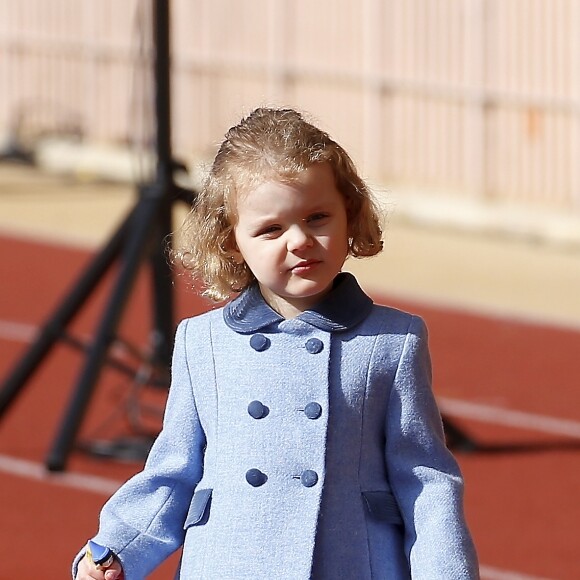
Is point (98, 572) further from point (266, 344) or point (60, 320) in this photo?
point (60, 320)

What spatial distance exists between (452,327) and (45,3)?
974cm

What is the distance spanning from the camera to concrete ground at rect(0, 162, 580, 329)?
11.8 meters

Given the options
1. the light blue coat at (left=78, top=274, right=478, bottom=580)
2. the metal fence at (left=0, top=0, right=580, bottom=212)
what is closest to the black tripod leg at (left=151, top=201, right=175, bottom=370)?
the light blue coat at (left=78, top=274, right=478, bottom=580)

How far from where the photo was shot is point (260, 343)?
10.9 ft

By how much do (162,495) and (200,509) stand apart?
0.11 metres

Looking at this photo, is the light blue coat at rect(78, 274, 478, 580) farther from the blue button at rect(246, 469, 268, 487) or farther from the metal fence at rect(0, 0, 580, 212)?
the metal fence at rect(0, 0, 580, 212)

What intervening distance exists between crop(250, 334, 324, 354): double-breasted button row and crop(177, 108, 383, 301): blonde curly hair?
0.53 ft

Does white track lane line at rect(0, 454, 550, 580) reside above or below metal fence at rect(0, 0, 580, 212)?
below

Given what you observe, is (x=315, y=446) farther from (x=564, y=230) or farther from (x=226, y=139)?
(x=564, y=230)

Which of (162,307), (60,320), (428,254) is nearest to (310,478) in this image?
(60,320)

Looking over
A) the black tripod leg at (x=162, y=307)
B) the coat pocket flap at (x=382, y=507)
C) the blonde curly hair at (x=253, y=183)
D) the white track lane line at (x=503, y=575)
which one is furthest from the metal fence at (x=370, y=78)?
the coat pocket flap at (x=382, y=507)

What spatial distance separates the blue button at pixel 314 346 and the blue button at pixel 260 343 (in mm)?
81

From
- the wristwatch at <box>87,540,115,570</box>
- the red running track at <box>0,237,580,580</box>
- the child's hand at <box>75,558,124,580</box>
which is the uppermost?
the wristwatch at <box>87,540,115,570</box>

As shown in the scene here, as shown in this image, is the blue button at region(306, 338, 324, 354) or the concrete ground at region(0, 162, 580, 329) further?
the concrete ground at region(0, 162, 580, 329)
